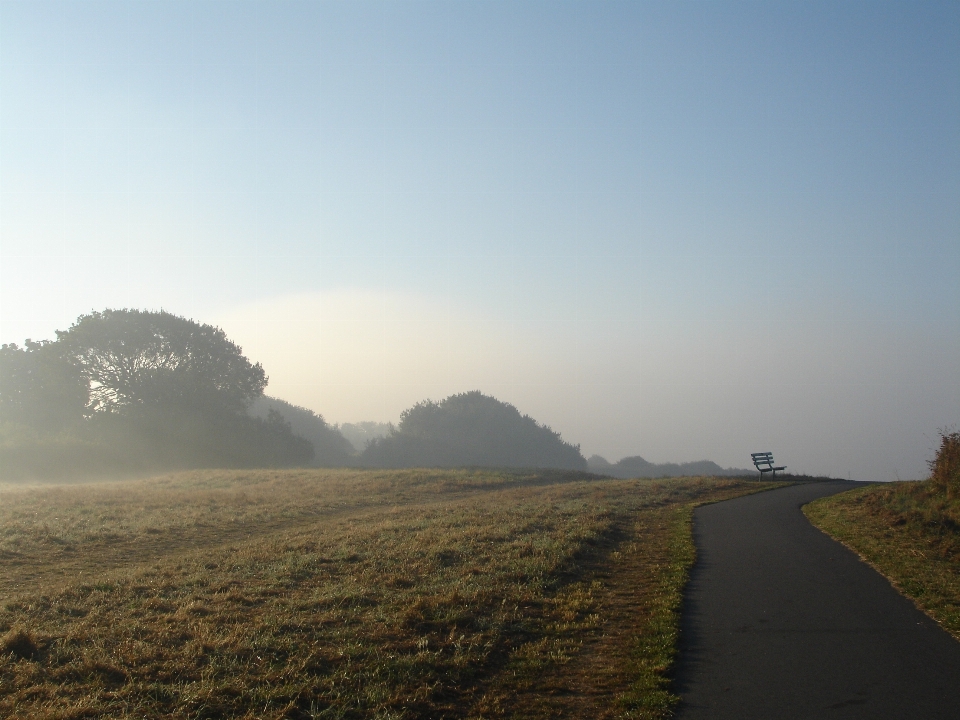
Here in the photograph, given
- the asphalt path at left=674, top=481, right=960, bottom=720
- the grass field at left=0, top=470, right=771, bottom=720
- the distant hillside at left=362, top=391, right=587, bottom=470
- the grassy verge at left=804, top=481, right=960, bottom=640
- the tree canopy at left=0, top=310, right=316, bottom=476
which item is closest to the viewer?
the asphalt path at left=674, top=481, right=960, bottom=720

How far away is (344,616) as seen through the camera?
8.76 metres

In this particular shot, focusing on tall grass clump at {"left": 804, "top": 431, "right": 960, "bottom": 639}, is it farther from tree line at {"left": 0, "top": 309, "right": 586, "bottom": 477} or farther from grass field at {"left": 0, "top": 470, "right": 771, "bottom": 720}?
tree line at {"left": 0, "top": 309, "right": 586, "bottom": 477}

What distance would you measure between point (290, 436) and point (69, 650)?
54644 millimetres

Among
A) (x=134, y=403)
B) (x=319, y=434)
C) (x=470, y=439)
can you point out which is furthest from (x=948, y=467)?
(x=319, y=434)

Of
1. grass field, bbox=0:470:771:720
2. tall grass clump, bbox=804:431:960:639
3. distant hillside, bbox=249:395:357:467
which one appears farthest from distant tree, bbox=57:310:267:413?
tall grass clump, bbox=804:431:960:639

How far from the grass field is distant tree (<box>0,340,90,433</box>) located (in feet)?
128

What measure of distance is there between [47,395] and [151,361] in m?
7.54

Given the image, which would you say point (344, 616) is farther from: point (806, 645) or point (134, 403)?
point (134, 403)

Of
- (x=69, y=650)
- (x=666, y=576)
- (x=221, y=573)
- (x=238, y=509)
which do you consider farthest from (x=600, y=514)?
(x=69, y=650)

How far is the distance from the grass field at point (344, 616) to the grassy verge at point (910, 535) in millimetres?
3108

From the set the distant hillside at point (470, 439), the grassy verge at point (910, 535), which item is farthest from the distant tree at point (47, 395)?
the grassy verge at point (910, 535)

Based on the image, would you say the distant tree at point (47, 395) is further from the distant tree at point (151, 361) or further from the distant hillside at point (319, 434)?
the distant hillside at point (319, 434)

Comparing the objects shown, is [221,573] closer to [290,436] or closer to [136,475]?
[136,475]

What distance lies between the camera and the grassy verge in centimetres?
962
